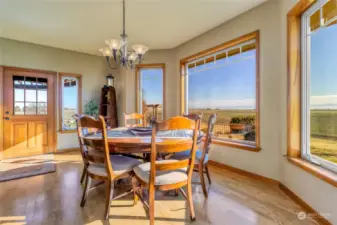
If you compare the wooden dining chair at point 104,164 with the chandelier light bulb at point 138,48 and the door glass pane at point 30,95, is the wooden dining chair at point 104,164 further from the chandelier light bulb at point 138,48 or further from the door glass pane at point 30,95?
the door glass pane at point 30,95

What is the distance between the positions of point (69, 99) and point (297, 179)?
4977 mm

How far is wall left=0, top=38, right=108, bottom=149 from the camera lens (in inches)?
151

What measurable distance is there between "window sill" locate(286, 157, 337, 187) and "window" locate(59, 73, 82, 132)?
4712mm

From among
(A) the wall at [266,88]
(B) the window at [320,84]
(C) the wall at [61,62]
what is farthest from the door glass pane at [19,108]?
(B) the window at [320,84]

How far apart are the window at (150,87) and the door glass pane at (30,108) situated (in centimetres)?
238

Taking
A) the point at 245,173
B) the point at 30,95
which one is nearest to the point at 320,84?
the point at 245,173

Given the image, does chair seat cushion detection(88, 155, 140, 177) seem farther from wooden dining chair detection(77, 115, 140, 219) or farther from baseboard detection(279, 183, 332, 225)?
baseboard detection(279, 183, 332, 225)

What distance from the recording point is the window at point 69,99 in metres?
4.49

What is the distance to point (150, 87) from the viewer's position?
4.57m

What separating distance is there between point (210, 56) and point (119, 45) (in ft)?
6.38

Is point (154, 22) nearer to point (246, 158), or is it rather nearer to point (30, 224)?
point (246, 158)

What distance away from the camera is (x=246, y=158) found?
2.81m

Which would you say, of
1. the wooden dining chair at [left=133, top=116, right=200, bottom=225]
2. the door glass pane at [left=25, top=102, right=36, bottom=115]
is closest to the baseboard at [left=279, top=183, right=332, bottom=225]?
the wooden dining chair at [left=133, top=116, right=200, bottom=225]

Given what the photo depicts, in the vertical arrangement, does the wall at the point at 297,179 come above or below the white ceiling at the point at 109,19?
below
